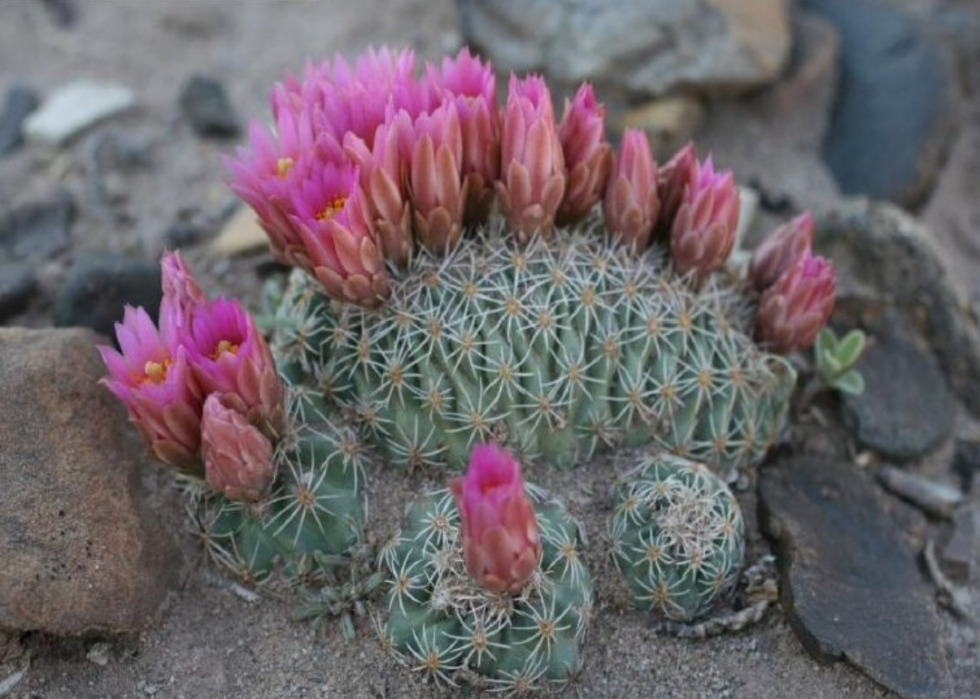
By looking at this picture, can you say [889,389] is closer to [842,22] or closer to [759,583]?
[759,583]

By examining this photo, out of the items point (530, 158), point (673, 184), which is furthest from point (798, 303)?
point (530, 158)

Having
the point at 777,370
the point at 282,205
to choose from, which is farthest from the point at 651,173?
the point at 282,205

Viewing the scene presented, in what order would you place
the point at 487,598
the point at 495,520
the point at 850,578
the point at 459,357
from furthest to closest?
the point at 850,578 → the point at 459,357 → the point at 487,598 → the point at 495,520

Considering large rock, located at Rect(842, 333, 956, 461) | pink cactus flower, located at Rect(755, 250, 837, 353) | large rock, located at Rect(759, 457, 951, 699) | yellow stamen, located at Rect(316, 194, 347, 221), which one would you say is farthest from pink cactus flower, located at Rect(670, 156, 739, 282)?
yellow stamen, located at Rect(316, 194, 347, 221)

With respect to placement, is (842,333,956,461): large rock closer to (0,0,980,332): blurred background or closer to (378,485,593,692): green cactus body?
(0,0,980,332): blurred background

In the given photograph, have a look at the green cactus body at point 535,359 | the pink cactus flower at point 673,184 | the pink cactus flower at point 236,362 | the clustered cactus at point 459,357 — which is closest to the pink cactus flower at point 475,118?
the clustered cactus at point 459,357

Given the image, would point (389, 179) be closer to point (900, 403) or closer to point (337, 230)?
point (337, 230)
